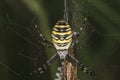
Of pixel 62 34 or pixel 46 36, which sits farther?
pixel 46 36

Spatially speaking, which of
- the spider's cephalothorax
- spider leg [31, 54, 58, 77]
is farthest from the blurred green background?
the spider's cephalothorax

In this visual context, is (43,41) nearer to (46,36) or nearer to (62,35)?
(46,36)

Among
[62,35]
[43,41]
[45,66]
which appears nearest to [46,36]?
[43,41]

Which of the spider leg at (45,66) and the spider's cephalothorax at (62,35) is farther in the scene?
the spider leg at (45,66)

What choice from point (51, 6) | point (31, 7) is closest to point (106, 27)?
point (51, 6)

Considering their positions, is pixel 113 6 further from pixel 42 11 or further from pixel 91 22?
pixel 42 11

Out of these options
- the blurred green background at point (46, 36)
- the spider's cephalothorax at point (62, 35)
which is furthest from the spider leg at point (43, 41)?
the spider's cephalothorax at point (62, 35)

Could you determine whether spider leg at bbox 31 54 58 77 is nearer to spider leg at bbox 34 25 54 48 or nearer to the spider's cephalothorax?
spider leg at bbox 34 25 54 48

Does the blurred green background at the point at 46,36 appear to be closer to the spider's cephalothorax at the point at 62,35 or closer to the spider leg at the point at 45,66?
the spider leg at the point at 45,66
